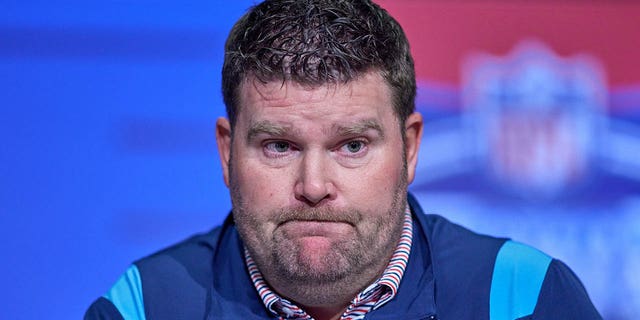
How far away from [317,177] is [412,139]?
0.32 meters

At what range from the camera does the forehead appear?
1.51 metres

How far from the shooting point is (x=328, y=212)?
1495 millimetres

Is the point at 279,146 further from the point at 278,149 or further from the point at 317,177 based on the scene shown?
the point at 317,177

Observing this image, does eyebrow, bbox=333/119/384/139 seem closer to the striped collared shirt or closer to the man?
the man

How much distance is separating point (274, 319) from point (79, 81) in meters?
1.09

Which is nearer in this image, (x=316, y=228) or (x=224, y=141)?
(x=316, y=228)

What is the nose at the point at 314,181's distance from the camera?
4.83 ft

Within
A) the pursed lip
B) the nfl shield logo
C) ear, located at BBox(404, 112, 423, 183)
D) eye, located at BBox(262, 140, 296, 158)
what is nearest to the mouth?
the pursed lip

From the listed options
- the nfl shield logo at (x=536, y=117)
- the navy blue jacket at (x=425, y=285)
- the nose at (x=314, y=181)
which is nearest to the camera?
the nose at (x=314, y=181)

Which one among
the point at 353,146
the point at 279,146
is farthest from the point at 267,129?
the point at 353,146

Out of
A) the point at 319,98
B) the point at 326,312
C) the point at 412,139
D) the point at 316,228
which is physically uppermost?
the point at 319,98

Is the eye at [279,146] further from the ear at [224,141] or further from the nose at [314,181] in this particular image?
the ear at [224,141]

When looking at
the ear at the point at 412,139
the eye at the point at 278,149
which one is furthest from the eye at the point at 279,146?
the ear at the point at 412,139

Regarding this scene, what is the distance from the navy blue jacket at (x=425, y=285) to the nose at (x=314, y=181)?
279 millimetres
